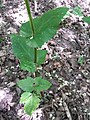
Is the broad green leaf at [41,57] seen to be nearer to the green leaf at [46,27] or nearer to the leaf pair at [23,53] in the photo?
the leaf pair at [23,53]

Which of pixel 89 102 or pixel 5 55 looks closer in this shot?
pixel 89 102

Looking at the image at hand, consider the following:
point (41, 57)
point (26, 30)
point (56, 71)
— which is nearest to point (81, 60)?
point (56, 71)

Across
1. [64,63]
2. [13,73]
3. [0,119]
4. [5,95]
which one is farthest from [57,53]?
[0,119]

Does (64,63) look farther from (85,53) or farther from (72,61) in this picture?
(85,53)

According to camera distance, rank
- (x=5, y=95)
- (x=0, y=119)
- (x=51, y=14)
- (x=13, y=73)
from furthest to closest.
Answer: (x=13, y=73) → (x=5, y=95) → (x=0, y=119) → (x=51, y=14)

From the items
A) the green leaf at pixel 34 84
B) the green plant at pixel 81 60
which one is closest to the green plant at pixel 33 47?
the green leaf at pixel 34 84

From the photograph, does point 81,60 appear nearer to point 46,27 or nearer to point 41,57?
point 41,57

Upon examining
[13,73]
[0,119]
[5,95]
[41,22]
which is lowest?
[0,119]
